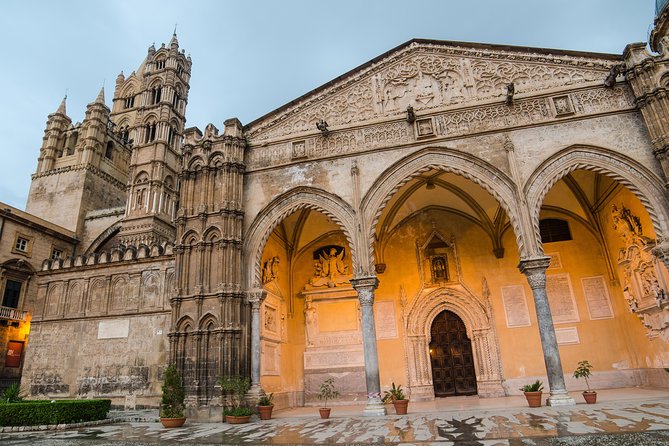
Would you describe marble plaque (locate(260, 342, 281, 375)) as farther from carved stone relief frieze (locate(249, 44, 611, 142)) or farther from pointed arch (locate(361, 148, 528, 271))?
carved stone relief frieze (locate(249, 44, 611, 142))

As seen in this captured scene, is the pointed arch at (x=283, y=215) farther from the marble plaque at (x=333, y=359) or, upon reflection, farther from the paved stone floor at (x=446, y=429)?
the paved stone floor at (x=446, y=429)

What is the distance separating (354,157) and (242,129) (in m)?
4.44

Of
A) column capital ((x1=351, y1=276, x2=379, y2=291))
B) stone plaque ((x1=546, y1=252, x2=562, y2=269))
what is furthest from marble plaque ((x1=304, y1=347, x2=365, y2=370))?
stone plaque ((x1=546, y1=252, x2=562, y2=269))

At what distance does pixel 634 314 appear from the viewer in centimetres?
1381

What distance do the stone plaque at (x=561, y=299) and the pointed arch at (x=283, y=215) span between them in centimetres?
783

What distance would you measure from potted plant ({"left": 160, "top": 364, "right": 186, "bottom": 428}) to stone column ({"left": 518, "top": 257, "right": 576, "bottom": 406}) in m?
9.32

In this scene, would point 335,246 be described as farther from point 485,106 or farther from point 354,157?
point 485,106

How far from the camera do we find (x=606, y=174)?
12.0 m

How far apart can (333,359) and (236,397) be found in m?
4.81

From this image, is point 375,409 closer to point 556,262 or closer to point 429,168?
point 429,168

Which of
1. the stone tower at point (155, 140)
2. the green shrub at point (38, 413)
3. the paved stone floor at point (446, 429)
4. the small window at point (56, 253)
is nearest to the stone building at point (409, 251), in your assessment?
the paved stone floor at point (446, 429)

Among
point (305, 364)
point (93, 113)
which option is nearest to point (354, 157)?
point (305, 364)

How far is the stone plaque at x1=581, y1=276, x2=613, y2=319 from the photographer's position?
48.6 feet

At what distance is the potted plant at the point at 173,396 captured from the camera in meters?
10.8
